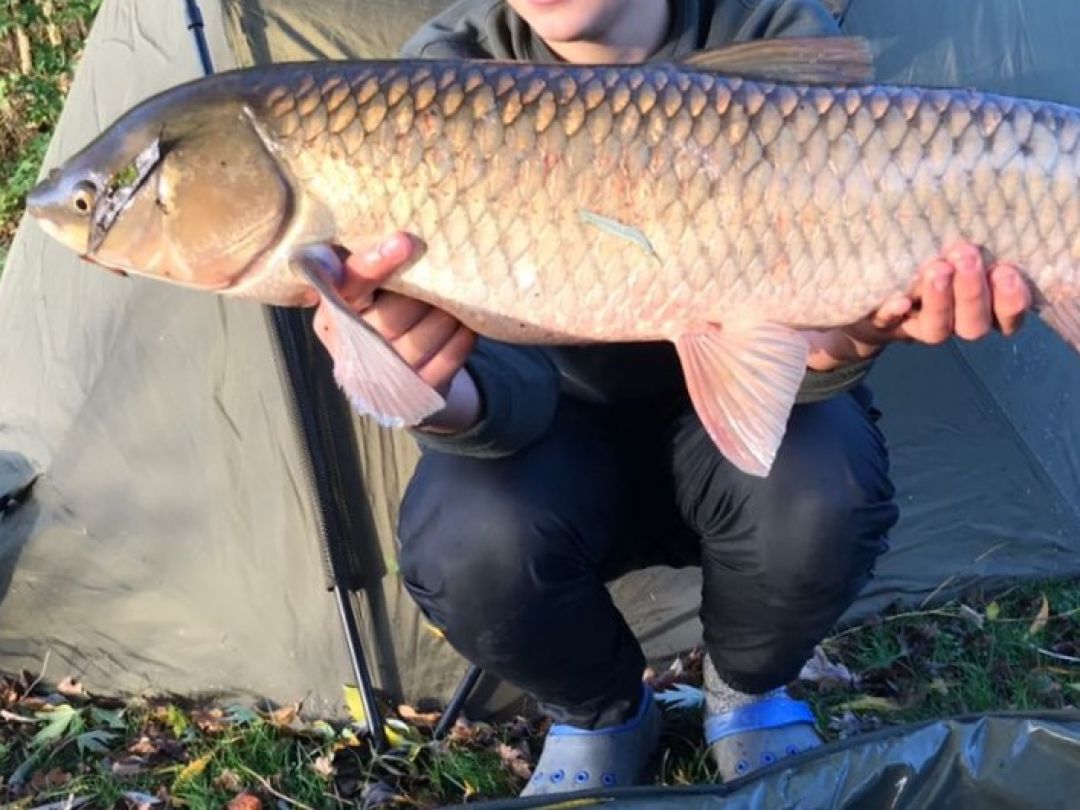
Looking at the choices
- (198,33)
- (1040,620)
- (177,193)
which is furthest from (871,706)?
(198,33)

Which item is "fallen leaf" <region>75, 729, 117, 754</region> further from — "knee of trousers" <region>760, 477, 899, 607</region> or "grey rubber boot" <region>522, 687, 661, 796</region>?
"knee of trousers" <region>760, 477, 899, 607</region>

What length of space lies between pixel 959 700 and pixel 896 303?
0.87 m

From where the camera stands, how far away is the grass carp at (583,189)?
118cm

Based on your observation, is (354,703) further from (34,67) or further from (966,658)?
(34,67)

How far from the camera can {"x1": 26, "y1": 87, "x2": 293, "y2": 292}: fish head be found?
1180mm

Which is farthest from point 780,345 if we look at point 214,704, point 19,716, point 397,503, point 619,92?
point 19,716

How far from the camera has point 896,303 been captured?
127cm

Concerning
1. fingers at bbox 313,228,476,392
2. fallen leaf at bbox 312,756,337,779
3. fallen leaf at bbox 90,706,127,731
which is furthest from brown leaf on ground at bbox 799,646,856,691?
fallen leaf at bbox 90,706,127,731

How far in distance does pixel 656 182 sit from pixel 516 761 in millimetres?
954

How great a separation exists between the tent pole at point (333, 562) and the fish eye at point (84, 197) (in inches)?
23.9

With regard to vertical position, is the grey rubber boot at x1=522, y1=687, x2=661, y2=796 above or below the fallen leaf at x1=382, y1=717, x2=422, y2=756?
above

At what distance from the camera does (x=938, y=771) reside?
1.33 meters

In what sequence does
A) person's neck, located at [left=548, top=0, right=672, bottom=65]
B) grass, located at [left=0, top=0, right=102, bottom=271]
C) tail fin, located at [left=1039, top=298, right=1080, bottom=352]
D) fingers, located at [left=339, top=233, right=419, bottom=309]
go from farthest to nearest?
grass, located at [left=0, top=0, right=102, bottom=271], person's neck, located at [left=548, top=0, right=672, bottom=65], tail fin, located at [left=1039, top=298, right=1080, bottom=352], fingers, located at [left=339, top=233, right=419, bottom=309]

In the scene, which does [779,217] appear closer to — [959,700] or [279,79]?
[279,79]
